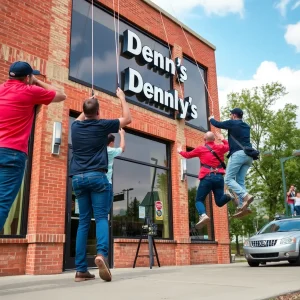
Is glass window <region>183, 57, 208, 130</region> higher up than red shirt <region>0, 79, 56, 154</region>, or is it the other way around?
glass window <region>183, 57, 208, 130</region>

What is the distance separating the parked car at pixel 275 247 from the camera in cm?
912

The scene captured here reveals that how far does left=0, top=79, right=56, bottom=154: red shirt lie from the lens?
3.60 metres

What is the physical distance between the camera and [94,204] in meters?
4.57

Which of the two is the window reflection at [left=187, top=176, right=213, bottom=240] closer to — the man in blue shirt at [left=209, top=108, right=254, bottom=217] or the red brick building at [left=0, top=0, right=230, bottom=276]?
the red brick building at [left=0, top=0, right=230, bottom=276]

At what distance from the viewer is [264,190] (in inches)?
1029

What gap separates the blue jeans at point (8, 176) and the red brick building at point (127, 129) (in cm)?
390

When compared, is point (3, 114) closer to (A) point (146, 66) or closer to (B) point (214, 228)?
(A) point (146, 66)

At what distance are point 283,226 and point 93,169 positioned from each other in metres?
7.89

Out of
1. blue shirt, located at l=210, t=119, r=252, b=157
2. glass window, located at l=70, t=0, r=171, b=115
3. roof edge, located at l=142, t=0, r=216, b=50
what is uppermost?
roof edge, located at l=142, t=0, r=216, b=50

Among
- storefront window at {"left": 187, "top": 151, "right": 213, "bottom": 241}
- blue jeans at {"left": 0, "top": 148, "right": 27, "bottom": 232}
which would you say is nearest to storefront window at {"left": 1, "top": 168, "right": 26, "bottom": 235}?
blue jeans at {"left": 0, "top": 148, "right": 27, "bottom": 232}

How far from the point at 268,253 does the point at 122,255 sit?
12.3ft

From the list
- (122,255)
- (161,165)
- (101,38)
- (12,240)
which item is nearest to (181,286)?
(12,240)

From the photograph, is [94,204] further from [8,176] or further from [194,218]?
[194,218]

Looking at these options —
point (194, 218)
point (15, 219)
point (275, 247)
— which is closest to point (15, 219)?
point (15, 219)
